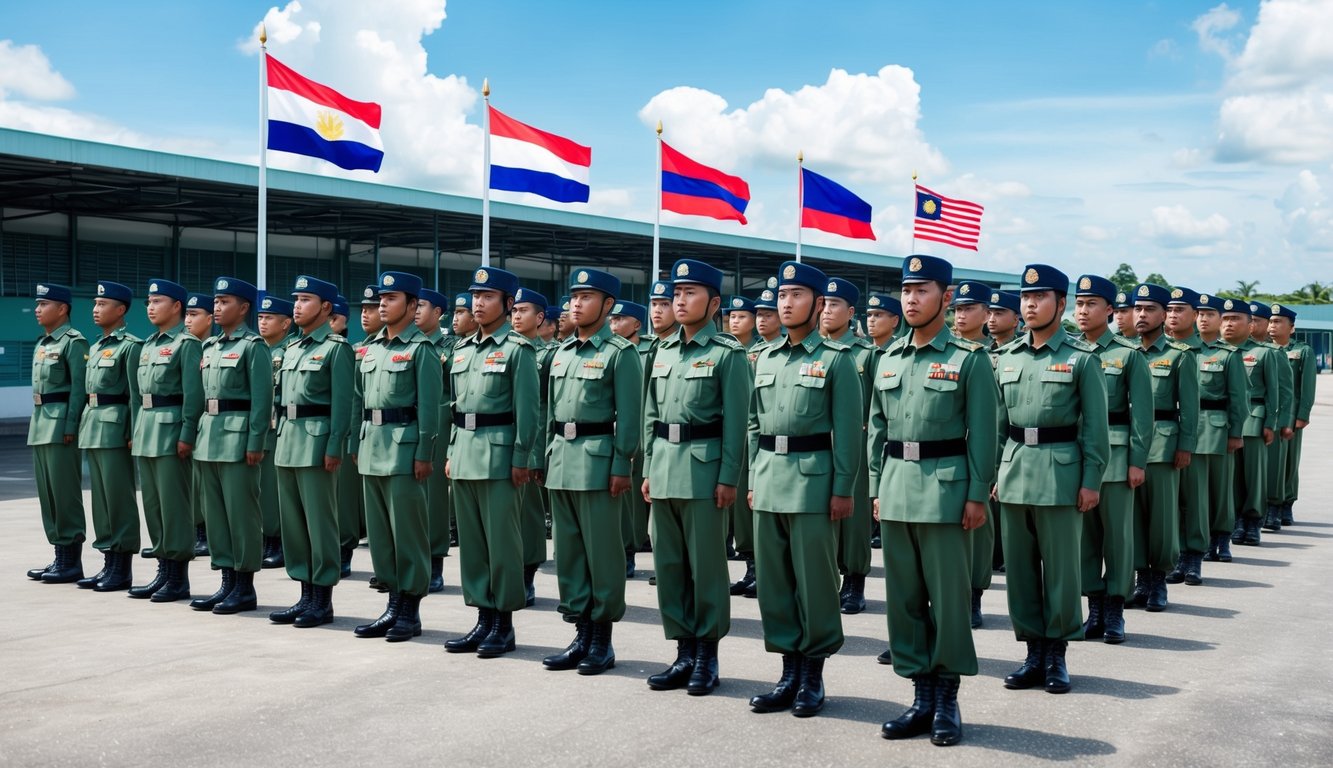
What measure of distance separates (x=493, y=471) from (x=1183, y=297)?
5.47 meters

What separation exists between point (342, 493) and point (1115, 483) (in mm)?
5695

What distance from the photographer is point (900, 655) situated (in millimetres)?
5160

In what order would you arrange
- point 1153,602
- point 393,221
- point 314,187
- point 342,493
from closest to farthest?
point 1153,602
point 342,493
point 314,187
point 393,221

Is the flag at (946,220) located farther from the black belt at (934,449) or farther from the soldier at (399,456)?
the black belt at (934,449)

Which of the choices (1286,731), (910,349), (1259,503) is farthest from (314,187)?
(1286,731)

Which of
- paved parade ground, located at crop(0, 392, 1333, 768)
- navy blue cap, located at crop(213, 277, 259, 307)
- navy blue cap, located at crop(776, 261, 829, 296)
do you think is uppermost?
navy blue cap, located at crop(213, 277, 259, 307)

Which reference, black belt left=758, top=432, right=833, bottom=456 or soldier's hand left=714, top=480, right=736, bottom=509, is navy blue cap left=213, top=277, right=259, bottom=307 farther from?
black belt left=758, top=432, right=833, bottom=456

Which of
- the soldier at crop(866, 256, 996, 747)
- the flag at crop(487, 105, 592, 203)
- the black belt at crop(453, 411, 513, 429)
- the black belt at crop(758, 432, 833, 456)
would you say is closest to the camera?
the soldier at crop(866, 256, 996, 747)

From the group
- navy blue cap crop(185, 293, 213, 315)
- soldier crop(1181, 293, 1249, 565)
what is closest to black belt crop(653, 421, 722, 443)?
navy blue cap crop(185, 293, 213, 315)

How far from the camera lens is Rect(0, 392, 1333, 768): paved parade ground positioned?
4.71m

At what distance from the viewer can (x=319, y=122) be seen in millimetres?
14664

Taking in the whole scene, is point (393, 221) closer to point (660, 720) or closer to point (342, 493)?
point (342, 493)

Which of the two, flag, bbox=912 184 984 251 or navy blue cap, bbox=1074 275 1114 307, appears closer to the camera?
navy blue cap, bbox=1074 275 1114 307

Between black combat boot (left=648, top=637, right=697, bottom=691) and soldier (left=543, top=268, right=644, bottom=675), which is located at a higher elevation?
soldier (left=543, top=268, right=644, bottom=675)
